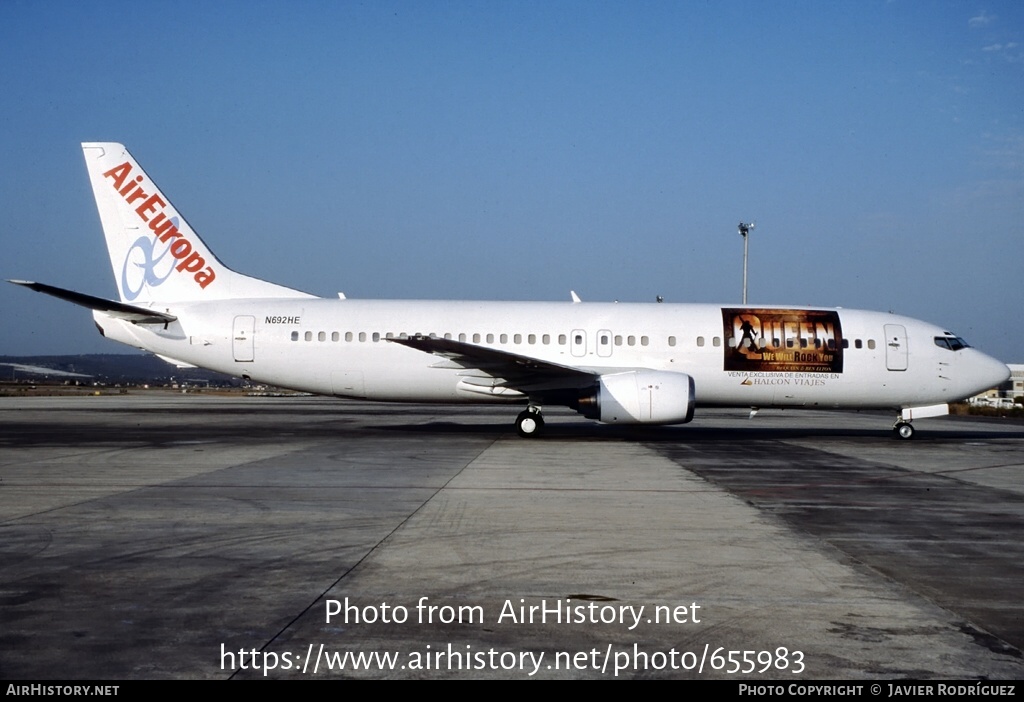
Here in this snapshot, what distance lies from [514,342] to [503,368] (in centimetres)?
192

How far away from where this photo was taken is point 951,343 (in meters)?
21.0

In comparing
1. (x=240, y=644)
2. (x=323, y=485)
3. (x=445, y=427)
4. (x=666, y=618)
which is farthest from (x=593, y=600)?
(x=445, y=427)

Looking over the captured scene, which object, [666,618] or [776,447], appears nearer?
[666,618]

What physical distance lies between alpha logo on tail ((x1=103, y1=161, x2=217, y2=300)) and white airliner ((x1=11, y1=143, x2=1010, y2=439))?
0.04 meters

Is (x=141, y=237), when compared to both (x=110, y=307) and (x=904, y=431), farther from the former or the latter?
(x=904, y=431)

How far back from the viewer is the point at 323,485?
11258 mm

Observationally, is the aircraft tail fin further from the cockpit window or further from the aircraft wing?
the cockpit window

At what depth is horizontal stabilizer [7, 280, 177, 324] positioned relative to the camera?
58.7ft

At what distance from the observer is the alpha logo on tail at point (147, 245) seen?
850 inches

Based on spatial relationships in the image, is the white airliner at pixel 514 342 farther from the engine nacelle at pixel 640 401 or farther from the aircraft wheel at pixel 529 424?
the engine nacelle at pixel 640 401

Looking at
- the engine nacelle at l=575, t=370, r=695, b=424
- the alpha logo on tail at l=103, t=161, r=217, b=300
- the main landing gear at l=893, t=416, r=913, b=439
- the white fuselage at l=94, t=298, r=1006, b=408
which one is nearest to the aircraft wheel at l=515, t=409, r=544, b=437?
the white fuselage at l=94, t=298, r=1006, b=408

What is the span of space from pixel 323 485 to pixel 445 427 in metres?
11.9

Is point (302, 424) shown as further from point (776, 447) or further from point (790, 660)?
point (790, 660)

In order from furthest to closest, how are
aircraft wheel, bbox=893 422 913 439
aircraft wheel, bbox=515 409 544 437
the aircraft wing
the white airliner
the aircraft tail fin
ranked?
the aircraft tail fin → aircraft wheel, bbox=893 422 913 439 → the white airliner → aircraft wheel, bbox=515 409 544 437 → the aircraft wing
